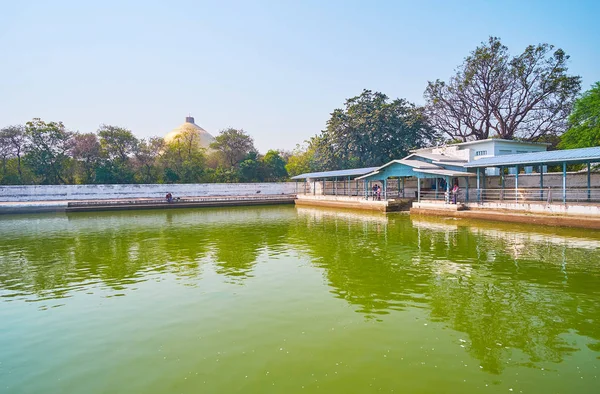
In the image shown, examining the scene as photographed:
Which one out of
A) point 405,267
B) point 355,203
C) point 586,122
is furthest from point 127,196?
point 586,122

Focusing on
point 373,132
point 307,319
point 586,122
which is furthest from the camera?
point 373,132

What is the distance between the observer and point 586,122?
23016 millimetres

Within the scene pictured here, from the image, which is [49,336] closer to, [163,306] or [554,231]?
[163,306]

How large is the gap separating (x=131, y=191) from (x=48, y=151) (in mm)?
9103

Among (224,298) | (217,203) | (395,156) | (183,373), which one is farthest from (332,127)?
(183,373)

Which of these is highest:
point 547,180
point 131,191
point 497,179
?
point 497,179

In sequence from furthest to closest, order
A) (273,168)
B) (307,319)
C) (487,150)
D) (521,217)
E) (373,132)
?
(273,168), (373,132), (487,150), (521,217), (307,319)

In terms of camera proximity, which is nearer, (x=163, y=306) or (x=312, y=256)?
(x=163, y=306)

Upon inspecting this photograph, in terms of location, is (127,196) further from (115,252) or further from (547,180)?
(547,180)

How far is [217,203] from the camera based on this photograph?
105 feet

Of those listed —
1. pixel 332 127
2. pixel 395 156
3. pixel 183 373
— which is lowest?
pixel 183 373

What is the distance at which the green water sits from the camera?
449 cm

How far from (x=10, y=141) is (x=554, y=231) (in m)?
44.4

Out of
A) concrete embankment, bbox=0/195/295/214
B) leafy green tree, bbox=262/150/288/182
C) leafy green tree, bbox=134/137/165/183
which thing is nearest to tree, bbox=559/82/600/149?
concrete embankment, bbox=0/195/295/214
